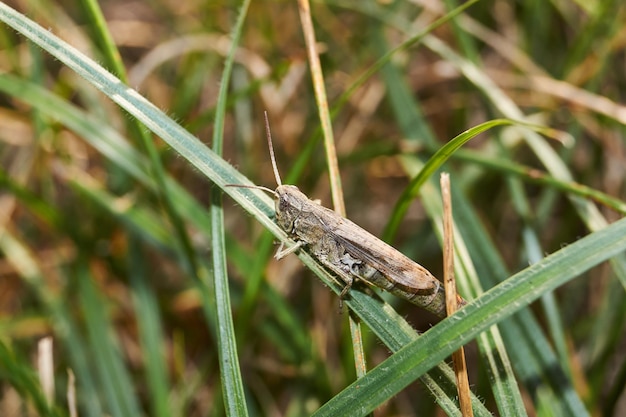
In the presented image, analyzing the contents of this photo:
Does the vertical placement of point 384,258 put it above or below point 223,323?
above

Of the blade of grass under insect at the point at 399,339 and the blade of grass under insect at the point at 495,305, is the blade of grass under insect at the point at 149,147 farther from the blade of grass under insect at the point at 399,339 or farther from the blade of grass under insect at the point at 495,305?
the blade of grass under insect at the point at 495,305

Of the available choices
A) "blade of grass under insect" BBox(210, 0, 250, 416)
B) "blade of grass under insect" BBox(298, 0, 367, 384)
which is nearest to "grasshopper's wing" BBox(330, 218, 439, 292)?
"blade of grass under insect" BBox(298, 0, 367, 384)

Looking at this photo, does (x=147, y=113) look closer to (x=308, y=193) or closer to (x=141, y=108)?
(x=141, y=108)

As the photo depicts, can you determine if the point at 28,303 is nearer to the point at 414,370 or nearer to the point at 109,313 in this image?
the point at 109,313

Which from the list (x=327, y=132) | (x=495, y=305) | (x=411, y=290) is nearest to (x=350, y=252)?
(x=411, y=290)

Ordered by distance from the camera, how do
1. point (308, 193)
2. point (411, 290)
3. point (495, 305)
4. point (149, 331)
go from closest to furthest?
point (495, 305), point (411, 290), point (149, 331), point (308, 193)

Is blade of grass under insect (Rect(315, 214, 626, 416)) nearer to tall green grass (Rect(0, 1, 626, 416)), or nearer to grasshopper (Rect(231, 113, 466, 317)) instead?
tall green grass (Rect(0, 1, 626, 416))
